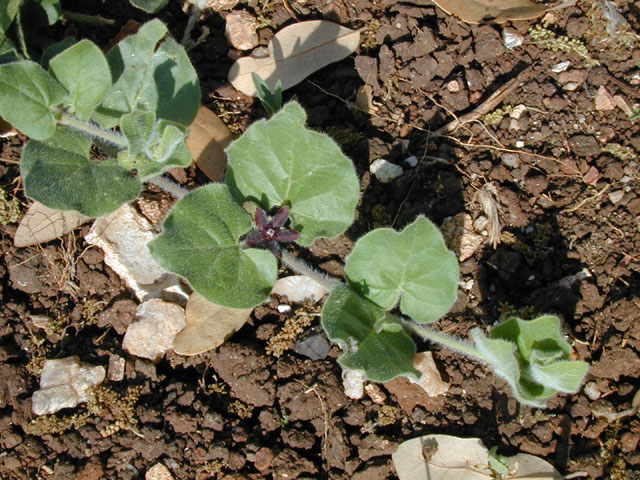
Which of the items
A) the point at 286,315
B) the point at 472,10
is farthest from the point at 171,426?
the point at 472,10

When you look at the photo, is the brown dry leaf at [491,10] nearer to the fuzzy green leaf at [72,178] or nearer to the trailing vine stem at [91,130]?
the trailing vine stem at [91,130]

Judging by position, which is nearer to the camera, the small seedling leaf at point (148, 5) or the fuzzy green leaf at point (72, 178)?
the fuzzy green leaf at point (72, 178)

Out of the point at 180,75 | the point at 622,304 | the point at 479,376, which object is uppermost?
the point at 180,75

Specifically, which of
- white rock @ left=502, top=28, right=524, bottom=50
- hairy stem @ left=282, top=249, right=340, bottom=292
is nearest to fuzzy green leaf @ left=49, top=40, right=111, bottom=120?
hairy stem @ left=282, top=249, right=340, bottom=292

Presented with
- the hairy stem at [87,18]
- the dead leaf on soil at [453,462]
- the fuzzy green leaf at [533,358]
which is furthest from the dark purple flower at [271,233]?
the hairy stem at [87,18]

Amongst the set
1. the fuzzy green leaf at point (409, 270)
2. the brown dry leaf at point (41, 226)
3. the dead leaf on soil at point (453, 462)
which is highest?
the fuzzy green leaf at point (409, 270)

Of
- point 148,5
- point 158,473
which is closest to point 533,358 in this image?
point 158,473

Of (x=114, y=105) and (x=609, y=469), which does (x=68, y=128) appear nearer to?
(x=114, y=105)
